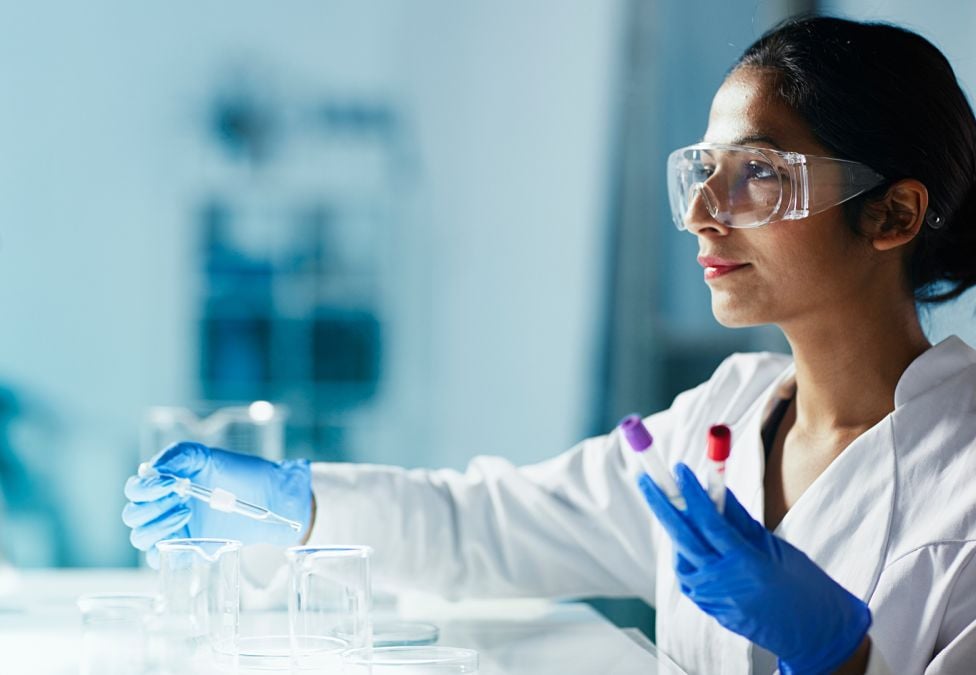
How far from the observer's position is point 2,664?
125 cm

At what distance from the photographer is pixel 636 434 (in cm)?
108

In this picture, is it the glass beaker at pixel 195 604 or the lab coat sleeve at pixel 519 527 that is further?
the lab coat sleeve at pixel 519 527

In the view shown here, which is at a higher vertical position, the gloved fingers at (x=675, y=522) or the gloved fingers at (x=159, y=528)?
the gloved fingers at (x=675, y=522)

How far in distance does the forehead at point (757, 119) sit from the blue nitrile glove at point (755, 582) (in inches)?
19.9

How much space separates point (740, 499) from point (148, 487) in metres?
0.78

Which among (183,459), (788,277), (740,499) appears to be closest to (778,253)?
(788,277)

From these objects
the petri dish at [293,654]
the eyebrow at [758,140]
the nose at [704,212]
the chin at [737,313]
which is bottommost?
the petri dish at [293,654]

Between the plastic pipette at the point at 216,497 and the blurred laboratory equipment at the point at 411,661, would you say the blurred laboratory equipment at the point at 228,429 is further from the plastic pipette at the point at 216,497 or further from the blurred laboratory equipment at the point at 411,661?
the blurred laboratory equipment at the point at 411,661

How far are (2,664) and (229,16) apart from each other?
3165 mm

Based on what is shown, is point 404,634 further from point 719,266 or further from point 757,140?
point 757,140

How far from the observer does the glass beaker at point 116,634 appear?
1098mm

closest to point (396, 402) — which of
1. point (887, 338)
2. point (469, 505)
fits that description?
point (469, 505)

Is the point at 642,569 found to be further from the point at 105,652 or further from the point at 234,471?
the point at 105,652

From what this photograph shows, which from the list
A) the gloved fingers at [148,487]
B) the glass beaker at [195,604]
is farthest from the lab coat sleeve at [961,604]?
the gloved fingers at [148,487]
